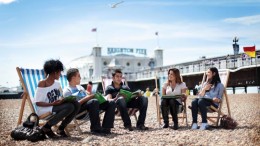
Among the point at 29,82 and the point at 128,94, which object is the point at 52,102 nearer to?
the point at 29,82

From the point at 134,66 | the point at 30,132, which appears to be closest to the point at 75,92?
the point at 30,132

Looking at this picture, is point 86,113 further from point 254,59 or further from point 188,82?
point 188,82

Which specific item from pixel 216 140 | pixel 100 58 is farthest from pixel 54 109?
pixel 100 58

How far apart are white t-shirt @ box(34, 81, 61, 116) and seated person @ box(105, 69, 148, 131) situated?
96cm

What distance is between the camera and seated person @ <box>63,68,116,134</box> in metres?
4.54

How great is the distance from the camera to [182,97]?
5.21 metres

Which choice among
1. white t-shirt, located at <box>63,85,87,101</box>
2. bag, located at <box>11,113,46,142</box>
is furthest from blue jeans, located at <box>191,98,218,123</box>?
bag, located at <box>11,113,46,142</box>

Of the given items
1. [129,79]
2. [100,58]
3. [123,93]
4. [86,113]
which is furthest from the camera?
[100,58]

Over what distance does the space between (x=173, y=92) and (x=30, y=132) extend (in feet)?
7.10

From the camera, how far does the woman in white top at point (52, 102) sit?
421 cm

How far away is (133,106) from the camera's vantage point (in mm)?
5312

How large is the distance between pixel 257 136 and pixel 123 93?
6.34 ft

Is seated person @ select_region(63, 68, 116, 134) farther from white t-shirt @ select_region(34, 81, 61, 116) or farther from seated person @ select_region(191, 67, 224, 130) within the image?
seated person @ select_region(191, 67, 224, 130)

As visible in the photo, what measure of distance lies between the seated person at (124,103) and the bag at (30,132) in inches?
47.6
